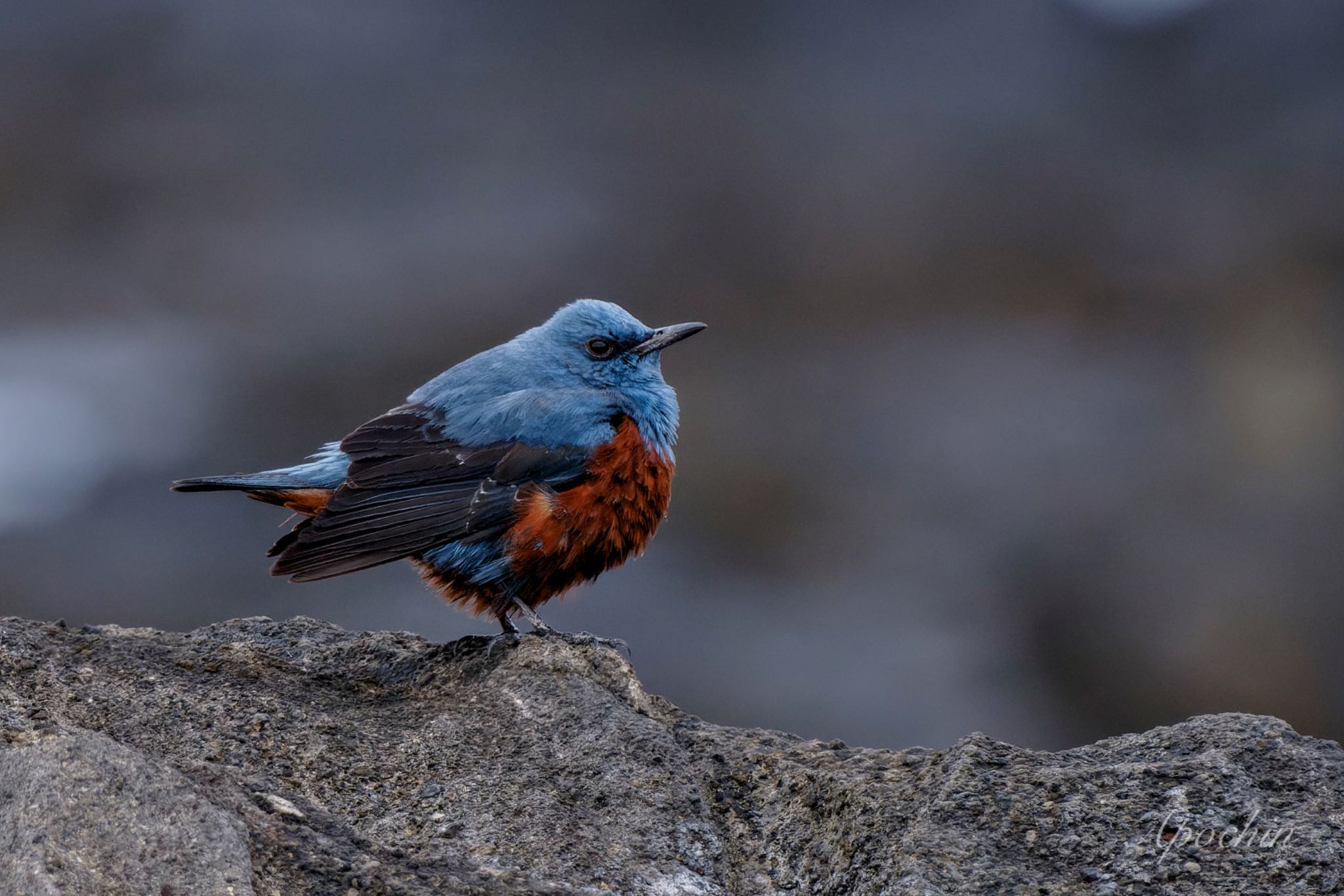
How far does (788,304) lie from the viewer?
1116cm

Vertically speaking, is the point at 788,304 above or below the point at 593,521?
above

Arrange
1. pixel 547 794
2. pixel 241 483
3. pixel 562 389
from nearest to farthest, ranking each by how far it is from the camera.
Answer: pixel 547 794, pixel 241 483, pixel 562 389

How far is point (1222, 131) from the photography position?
38.4 feet

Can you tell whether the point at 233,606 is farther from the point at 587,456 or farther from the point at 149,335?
the point at 587,456

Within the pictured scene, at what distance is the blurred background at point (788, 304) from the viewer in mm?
8930

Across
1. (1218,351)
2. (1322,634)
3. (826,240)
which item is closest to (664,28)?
(826,240)

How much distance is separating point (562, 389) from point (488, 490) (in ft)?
2.12

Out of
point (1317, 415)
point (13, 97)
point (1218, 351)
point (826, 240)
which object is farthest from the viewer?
point (13, 97)

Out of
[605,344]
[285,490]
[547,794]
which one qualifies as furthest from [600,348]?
[547,794]

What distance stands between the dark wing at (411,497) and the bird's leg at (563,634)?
0.33 metres

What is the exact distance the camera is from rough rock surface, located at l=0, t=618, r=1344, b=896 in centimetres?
280

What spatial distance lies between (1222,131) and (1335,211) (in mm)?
1275

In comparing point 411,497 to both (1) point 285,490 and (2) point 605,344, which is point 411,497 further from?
(2) point 605,344

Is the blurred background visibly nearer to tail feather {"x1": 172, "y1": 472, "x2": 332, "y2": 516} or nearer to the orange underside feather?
the orange underside feather
